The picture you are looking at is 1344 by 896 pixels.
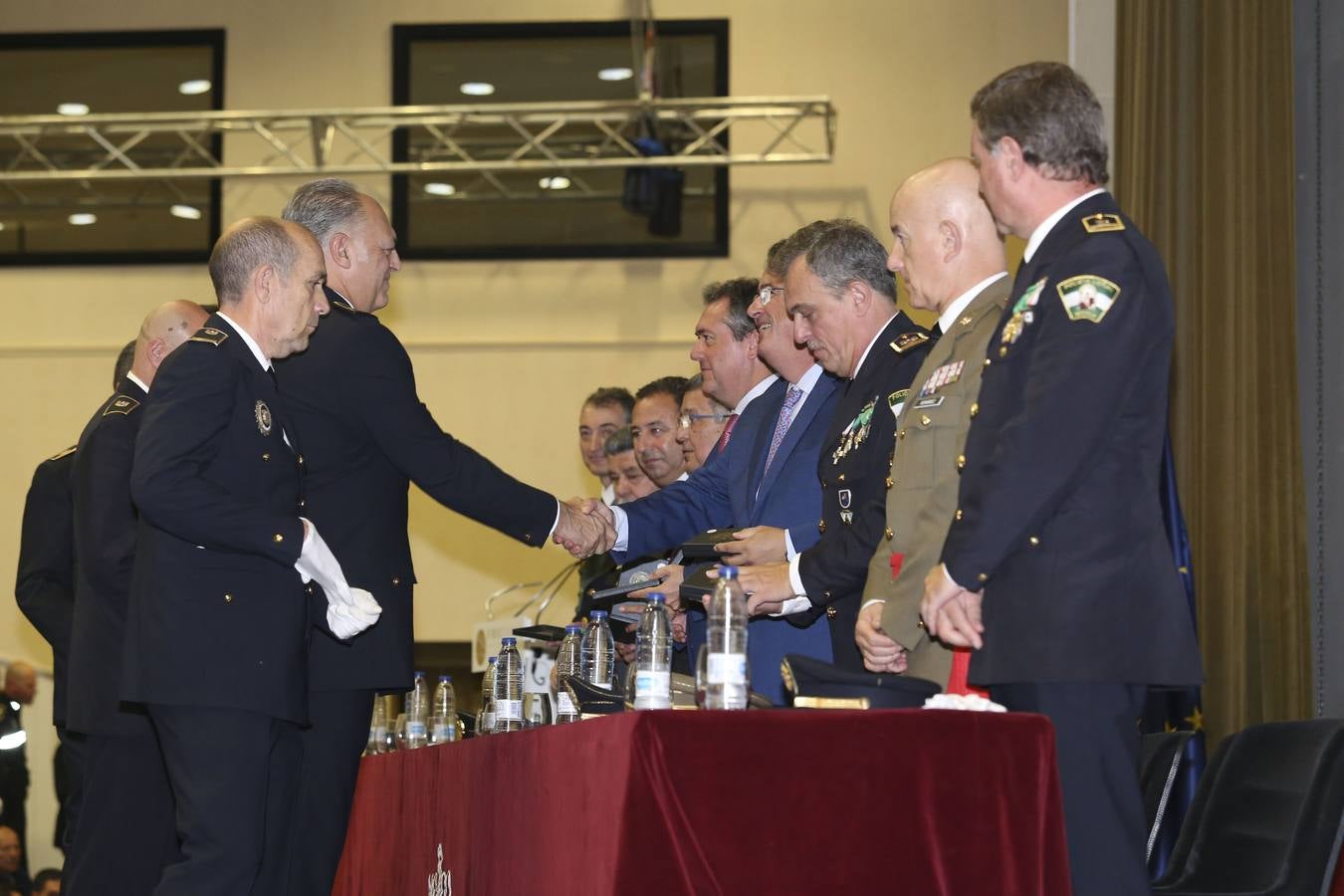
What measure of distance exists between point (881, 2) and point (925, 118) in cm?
71

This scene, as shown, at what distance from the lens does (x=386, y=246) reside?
3.70 meters

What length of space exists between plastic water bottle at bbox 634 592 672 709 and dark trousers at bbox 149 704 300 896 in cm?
77

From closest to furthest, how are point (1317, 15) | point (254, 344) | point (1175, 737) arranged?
point (254, 344) < point (1175, 737) < point (1317, 15)

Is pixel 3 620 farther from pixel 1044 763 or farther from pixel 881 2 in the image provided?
pixel 1044 763

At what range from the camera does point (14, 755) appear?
6828 millimetres

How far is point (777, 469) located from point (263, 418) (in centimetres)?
112

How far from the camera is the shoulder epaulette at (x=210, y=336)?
2979mm

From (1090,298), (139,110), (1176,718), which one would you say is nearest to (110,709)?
(1090,298)

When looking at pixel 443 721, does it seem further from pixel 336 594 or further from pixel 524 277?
pixel 524 277

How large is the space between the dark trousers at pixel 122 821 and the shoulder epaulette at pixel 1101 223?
2403 mm

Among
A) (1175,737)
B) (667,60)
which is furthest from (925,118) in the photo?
(1175,737)

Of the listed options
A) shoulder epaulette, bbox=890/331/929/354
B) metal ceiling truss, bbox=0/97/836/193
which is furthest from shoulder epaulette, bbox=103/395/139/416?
metal ceiling truss, bbox=0/97/836/193

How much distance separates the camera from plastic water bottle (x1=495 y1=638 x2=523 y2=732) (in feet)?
11.3

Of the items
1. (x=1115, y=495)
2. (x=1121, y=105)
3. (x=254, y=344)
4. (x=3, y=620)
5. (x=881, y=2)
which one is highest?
(x=881, y=2)
